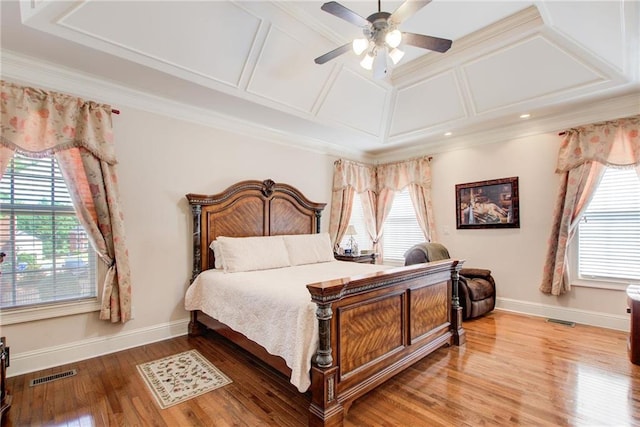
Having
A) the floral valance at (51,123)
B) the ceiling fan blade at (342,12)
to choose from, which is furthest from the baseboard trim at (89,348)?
the ceiling fan blade at (342,12)

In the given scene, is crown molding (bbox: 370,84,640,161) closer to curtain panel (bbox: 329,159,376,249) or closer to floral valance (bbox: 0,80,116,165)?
curtain panel (bbox: 329,159,376,249)

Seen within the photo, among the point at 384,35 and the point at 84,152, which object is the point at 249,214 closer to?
the point at 84,152

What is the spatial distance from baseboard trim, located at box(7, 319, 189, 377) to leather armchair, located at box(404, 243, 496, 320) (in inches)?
123

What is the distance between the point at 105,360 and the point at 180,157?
2242 mm

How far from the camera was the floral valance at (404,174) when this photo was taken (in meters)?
5.29

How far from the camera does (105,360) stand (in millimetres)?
2889

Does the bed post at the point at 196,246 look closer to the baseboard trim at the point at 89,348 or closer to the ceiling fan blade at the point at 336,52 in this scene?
the baseboard trim at the point at 89,348

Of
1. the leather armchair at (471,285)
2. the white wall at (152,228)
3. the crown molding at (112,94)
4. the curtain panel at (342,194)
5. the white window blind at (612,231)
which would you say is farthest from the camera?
the curtain panel at (342,194)

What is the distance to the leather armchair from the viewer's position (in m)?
3.89

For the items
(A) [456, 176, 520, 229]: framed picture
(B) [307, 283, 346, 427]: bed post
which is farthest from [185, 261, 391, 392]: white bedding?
(A) [456, 176, 520, 229]: framed picture

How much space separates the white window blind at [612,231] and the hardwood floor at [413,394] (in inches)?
41.2

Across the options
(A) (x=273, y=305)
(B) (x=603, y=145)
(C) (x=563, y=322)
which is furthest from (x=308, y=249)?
(B) (x=603, y=145)

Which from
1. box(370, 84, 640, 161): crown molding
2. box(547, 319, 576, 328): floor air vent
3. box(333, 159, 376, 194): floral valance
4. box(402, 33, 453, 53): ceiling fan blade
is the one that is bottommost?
box(547, 319, 576, 328): floor air vent

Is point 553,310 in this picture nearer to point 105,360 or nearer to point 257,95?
point 257,95
